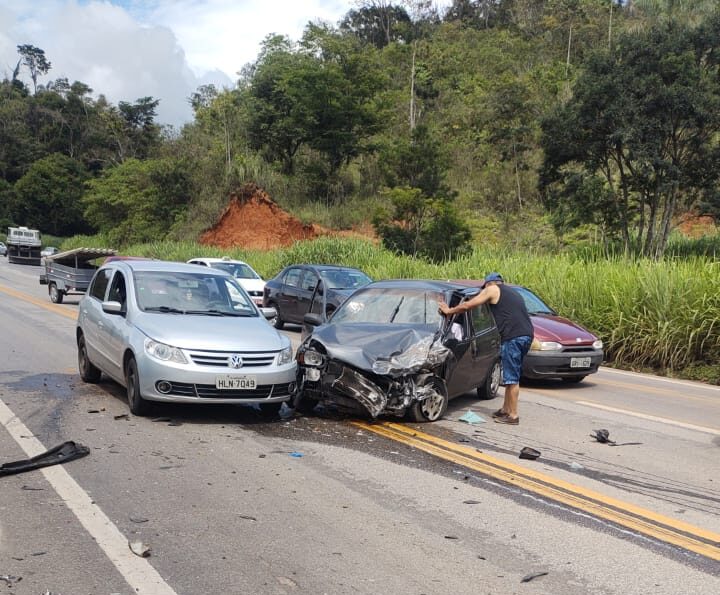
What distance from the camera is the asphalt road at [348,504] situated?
4148 mm

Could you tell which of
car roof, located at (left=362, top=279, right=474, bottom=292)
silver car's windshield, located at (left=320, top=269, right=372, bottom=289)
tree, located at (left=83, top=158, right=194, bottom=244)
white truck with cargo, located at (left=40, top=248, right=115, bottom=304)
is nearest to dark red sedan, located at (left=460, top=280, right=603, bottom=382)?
car roof, located at (left=362, top=279, right=474, bottom=292)

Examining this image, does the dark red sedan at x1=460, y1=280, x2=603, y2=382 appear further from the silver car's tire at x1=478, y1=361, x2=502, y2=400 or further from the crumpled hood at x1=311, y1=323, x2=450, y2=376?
the crumpled hood at x1=311, y1=323, x2=450, y2=376

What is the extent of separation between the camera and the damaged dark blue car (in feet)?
26.0

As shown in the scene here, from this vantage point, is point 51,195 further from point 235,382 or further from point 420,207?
point 235,382

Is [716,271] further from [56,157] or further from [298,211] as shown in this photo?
[56,157]

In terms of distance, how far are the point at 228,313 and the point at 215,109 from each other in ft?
192

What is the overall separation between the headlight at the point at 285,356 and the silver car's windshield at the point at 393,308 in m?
1.07

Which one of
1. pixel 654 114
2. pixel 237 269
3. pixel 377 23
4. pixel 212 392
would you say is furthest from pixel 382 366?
pixel 377 23

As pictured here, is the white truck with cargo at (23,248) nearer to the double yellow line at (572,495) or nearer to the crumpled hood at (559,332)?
the crumpled hood at (559,332)

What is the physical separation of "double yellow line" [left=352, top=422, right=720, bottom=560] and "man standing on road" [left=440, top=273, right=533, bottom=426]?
1.35m

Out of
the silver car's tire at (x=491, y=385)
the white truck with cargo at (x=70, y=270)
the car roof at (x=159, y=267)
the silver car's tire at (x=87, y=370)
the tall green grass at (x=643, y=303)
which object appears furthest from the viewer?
the white truck with cargo at (x=70, y=270)

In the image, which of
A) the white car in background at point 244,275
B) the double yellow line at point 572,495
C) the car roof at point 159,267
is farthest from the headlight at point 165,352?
the white car in background at point 244,275

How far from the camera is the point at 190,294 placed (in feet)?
30.2

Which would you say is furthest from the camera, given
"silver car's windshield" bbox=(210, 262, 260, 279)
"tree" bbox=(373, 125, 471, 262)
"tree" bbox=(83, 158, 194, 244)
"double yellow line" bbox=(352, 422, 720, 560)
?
"tree" bbox=(83, 158, 194, 244)
